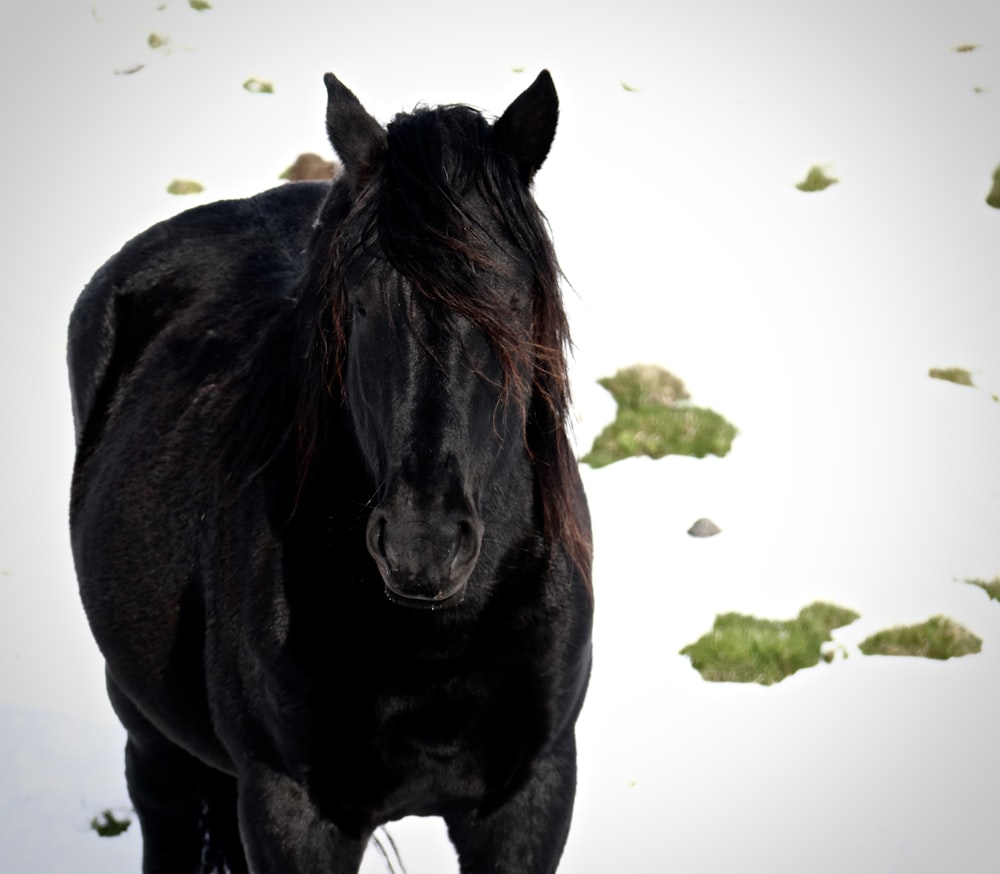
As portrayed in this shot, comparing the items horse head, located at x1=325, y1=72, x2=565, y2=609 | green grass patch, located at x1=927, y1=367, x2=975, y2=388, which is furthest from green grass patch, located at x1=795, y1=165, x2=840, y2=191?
horse head, located at x1=325, y1=72, x2=565, y2=609

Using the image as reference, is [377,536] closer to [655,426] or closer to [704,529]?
[704,529]

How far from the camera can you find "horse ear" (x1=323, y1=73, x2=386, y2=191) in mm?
2580

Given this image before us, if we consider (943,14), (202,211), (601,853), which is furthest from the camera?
(943,14)

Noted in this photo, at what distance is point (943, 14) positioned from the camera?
14.7 meters

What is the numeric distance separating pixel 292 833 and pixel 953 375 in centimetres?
766

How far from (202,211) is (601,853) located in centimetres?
300

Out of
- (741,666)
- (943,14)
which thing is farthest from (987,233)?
(741,666)

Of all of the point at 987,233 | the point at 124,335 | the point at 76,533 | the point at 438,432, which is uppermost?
the point at 438,432

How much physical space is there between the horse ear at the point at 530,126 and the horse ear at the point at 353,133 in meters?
0.26

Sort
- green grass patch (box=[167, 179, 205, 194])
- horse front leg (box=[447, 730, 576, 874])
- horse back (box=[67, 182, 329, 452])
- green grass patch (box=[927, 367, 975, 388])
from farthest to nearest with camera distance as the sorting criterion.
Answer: green grass patch (box=[167, 179, 205, 194]) < green grass patch (box=[927, 367, 975, 388]) < horse back (box=[67, 182, 329, 452]) < horse front leg (box=[447, 730, 576, 874])

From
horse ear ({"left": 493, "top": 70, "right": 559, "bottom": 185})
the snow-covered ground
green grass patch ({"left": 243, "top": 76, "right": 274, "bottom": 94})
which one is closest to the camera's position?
horse ear ({"left": 493, "top": 70, "right": 559, "bottom": 185})

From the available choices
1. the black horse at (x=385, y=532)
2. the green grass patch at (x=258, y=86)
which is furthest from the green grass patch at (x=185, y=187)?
the black horse at (x=385, y=532)

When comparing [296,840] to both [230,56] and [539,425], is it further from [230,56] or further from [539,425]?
[230,56]

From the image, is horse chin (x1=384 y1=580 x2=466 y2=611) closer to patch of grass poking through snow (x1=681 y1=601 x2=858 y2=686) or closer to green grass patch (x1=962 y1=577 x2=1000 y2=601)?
patch of grass poking through snow (x1=681 y1=601 x2=858 y2=686)
